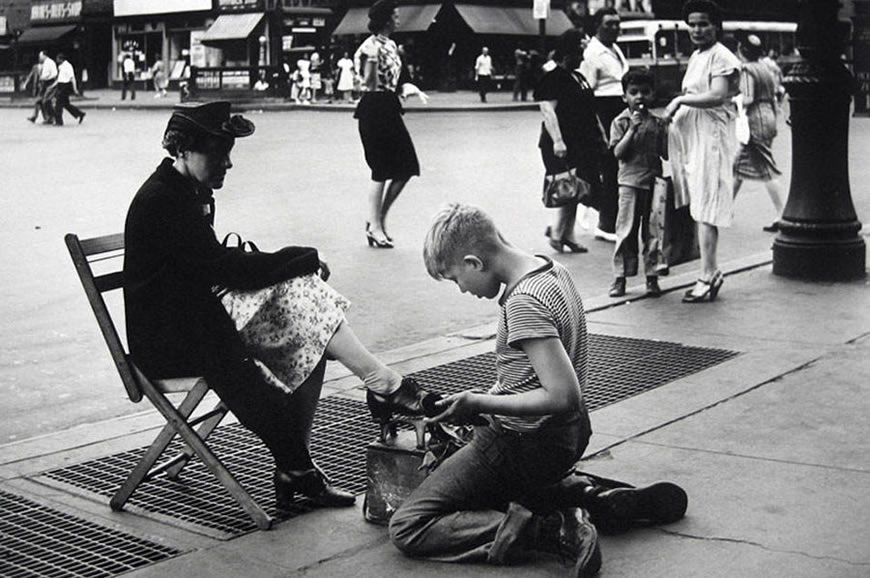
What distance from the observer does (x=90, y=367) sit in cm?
725

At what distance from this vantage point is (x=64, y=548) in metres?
4.30

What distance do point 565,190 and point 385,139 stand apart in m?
1.76

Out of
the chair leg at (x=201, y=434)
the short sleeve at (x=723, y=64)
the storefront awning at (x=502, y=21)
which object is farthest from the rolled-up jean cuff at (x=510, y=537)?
the storefront awning at (x=502, y=21)

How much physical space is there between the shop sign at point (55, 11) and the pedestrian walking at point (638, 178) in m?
54.4

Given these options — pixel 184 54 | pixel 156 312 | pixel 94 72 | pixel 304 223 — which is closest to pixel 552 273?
pixel 156 312

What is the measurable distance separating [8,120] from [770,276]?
29418mm

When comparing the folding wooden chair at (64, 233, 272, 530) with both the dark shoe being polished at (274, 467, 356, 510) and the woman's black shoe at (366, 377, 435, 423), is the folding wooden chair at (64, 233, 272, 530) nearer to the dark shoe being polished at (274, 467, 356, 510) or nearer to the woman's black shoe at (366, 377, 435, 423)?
the dark shoe being polished at (274, 467, 356, 510)

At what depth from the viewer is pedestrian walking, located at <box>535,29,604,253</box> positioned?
10.7 metres

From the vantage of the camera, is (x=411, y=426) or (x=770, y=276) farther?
(x=770, y=276)

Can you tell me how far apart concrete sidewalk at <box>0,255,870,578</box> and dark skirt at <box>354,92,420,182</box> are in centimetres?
381

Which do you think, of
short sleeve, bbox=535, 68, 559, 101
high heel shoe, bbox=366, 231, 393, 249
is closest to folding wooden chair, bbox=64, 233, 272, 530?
short sleeve, bbox=535, 68, 559, 101

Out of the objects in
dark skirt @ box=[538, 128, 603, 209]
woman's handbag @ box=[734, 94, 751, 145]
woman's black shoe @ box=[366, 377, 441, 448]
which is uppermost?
woman's handbag @ box=[734, 94, 751, 145]

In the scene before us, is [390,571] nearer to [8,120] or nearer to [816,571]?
[816,571]

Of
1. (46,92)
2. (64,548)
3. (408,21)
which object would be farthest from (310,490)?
(408,21)
